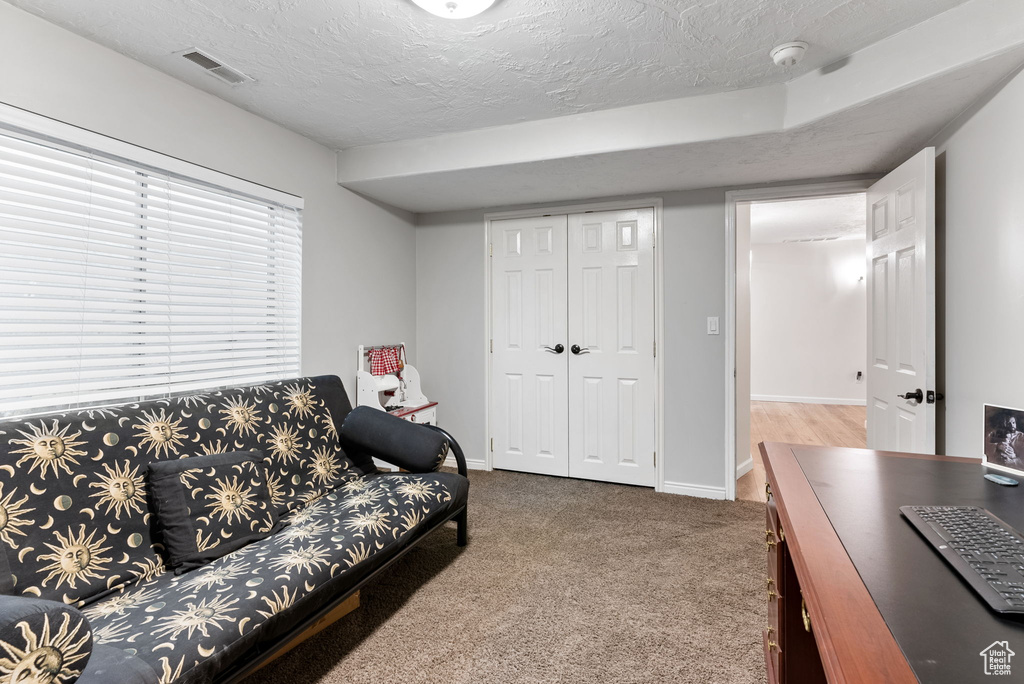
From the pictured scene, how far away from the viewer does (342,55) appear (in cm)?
213

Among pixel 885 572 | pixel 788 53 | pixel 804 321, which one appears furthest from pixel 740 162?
pixel 804 321

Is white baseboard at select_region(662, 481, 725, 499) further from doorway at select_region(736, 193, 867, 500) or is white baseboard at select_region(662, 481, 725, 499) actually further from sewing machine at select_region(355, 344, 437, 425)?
doorway at select_region(736, 193, 867, 500)

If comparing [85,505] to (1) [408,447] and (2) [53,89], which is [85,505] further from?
(2) [53,89]

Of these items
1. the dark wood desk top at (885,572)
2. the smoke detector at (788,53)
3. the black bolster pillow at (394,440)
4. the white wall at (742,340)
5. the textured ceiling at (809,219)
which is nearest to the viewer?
the dark wood desk top at (885,572)

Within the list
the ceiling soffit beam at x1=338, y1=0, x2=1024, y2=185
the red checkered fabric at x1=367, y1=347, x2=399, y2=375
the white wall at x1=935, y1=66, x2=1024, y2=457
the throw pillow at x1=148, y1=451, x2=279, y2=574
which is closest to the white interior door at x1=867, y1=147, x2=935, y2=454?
the white wall at x1=935, y1=66, x2=1024, y2=457

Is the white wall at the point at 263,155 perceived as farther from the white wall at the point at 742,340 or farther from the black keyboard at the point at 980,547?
the black keyboard at the point at 980,547

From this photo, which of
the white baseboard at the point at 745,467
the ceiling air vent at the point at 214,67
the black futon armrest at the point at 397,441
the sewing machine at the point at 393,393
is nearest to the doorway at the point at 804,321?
the white baseboard at the point at 745,467

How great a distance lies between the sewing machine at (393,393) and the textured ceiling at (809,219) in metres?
3.61

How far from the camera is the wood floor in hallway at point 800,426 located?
416 cm

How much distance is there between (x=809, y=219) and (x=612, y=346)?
357 centimetres

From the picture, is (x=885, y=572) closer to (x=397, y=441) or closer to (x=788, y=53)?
(x=788, y=53)

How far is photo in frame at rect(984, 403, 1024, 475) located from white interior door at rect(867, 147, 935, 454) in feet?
2.40

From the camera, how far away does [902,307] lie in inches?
97.4

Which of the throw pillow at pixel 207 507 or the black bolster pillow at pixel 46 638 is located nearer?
the black bolster pillow at pixel 46 638
